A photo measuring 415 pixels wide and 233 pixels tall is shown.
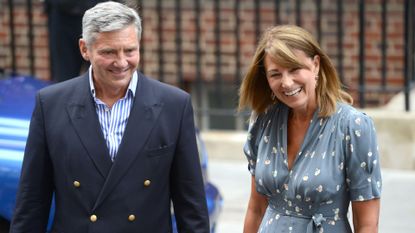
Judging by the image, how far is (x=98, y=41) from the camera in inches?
149

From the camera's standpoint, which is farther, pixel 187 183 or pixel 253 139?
pixel 253 139

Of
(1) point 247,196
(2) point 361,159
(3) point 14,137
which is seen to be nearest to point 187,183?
(2) point 361,159

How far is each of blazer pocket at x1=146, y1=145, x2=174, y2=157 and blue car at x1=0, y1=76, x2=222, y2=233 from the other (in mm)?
1197

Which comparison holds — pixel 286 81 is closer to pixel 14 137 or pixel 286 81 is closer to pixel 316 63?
pixel 316 63

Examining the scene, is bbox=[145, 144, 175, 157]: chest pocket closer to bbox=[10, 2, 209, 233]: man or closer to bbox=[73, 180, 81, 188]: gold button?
bbox=[10, 2, 209, 233]: man

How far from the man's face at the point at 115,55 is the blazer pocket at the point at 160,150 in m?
0.25

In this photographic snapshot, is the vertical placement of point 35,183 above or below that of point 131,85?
below

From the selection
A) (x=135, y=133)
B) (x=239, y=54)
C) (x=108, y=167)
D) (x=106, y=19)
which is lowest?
(x=239, y=54)

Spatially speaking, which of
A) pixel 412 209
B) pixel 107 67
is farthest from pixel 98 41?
pixel 412 209

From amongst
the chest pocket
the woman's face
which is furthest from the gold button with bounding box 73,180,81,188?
the woman's face

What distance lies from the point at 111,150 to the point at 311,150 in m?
0.72

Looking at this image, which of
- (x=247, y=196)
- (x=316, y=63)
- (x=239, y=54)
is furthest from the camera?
(x=239, y=54)

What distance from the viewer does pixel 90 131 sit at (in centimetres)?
388

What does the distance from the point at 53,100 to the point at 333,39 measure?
23.0ft
